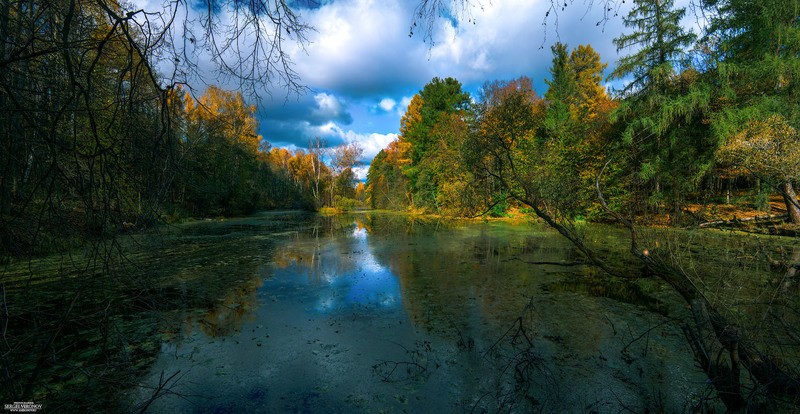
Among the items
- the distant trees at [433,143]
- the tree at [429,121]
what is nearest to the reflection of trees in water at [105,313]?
the distant trees at [433,143]

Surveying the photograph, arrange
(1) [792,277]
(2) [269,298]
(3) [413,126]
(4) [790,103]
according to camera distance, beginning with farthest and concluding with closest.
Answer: (3) [413,126] → (4) [790,103] → (2) [269,298] → (1) [792,277]

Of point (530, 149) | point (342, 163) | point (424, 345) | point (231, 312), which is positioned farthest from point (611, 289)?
point (342, 163)

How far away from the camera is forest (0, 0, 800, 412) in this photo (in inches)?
64.7

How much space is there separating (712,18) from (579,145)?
18.2m

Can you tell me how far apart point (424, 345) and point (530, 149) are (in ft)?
58.6

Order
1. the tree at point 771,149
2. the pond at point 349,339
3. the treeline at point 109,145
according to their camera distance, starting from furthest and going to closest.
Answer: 1. the tree at point 771,149
2. the pond at point 349,339
3. the treeline at point 109,145

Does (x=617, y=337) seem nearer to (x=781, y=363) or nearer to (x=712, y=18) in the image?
(x=781, y=363)

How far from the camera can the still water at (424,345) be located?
2.72 metres

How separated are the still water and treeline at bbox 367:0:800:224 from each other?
1716mm

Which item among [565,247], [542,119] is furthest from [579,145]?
[565,247]

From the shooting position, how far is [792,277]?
7.96ft

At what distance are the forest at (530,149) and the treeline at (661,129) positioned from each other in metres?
0.09

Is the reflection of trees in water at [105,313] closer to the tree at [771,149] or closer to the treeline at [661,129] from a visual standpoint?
the treeline at [661,129]

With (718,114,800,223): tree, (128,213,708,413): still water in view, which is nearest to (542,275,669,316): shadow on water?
(128,213,708,413): still water
